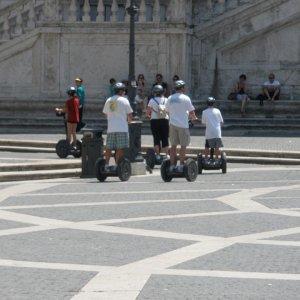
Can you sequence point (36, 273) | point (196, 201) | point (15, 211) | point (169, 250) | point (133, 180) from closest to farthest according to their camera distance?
point (36, 273) → point (169, 250) → point (15, 211) → point (196, 201) → point (133, 180)

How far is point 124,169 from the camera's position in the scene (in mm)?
22641

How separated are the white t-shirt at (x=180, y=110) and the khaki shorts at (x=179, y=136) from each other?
0.23 feet

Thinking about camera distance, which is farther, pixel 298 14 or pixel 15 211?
pixel 298 14

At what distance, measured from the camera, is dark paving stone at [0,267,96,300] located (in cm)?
1048

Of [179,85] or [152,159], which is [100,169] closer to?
[179,85]

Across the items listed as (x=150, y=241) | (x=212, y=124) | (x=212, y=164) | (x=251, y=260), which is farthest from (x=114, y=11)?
(x=251, y=260)

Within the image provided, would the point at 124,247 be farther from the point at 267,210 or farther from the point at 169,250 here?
the point at 267,210

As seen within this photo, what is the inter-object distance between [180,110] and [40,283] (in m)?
12.1

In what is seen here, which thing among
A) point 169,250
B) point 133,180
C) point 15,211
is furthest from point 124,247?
point 133,180

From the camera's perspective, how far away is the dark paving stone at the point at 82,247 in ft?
41.0

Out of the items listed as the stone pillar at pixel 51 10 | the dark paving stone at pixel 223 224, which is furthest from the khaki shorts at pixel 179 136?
the stone pillar at pixel 51 10

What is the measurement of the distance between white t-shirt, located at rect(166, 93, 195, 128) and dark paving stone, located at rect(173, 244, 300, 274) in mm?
9555

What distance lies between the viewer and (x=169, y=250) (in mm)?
13062

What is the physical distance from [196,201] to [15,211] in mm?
2641
